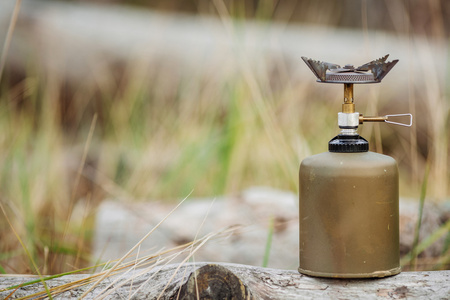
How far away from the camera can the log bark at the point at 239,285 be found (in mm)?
938

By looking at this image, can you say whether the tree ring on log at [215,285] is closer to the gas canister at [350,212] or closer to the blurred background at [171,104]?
the gas canister at [350,212]

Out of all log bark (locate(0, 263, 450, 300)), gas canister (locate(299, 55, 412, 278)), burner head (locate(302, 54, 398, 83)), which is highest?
burner head (locate(302, 54, 398, 83))

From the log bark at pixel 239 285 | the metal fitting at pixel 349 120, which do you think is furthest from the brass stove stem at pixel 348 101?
the log bark at pixel 239 285

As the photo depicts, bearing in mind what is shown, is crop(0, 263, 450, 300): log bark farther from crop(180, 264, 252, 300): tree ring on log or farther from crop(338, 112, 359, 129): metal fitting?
crop(338, 112, 359, 129): metal fitting

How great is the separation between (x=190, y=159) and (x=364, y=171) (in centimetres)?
131

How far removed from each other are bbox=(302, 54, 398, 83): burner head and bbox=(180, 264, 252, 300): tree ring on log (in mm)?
367

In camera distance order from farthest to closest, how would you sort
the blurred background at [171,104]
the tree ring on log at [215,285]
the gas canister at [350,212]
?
the blurred background at [171,104], the gas canister at [350,212], the tree ring on log at [215,285]

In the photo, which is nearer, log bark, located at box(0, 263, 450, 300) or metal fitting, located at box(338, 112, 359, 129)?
log bark, located at box(0, 263, 450, 300)

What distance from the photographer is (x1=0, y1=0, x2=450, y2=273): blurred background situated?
220cm

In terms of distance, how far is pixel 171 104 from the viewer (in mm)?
3266

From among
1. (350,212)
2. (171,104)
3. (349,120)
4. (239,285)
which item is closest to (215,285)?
(239,285)

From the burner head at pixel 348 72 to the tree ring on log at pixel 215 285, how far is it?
1.20ft

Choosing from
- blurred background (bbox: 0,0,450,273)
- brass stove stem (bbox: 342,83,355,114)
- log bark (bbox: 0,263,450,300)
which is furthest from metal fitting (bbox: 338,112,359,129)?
blurred background (bbox: 0,0,450,273)

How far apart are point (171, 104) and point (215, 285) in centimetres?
238
